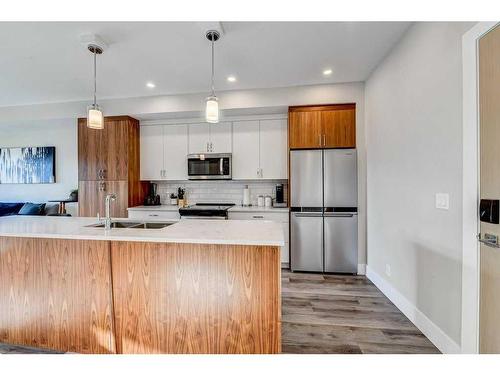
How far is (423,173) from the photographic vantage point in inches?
75.6

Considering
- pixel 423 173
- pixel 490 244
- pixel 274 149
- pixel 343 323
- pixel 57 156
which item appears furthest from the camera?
Result: pixel 57 156

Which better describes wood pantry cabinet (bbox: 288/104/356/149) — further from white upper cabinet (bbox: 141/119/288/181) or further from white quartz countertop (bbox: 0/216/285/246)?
white quartz countertop (bbox: 0/216/285/246)

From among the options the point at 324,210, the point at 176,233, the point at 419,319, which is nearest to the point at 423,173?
the point at 419,319

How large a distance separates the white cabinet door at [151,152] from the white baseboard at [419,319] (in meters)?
3.64

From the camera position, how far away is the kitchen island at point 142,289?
1483 millimetres

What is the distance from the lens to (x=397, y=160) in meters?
2.34

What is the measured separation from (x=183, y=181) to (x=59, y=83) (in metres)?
2.18

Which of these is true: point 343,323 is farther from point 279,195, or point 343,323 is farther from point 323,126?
point 323,126

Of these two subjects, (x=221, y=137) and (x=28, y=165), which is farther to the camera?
(x=28, y=165)

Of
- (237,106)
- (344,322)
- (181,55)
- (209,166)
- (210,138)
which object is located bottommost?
(344,322)

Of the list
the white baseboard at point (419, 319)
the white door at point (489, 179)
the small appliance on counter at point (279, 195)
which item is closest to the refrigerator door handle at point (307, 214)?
the small appliance on counter at point (279, 195)

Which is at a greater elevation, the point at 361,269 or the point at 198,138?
the point at 198,138

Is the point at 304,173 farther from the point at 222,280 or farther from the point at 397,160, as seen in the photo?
the point at 222,280

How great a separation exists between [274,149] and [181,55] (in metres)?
1.85
